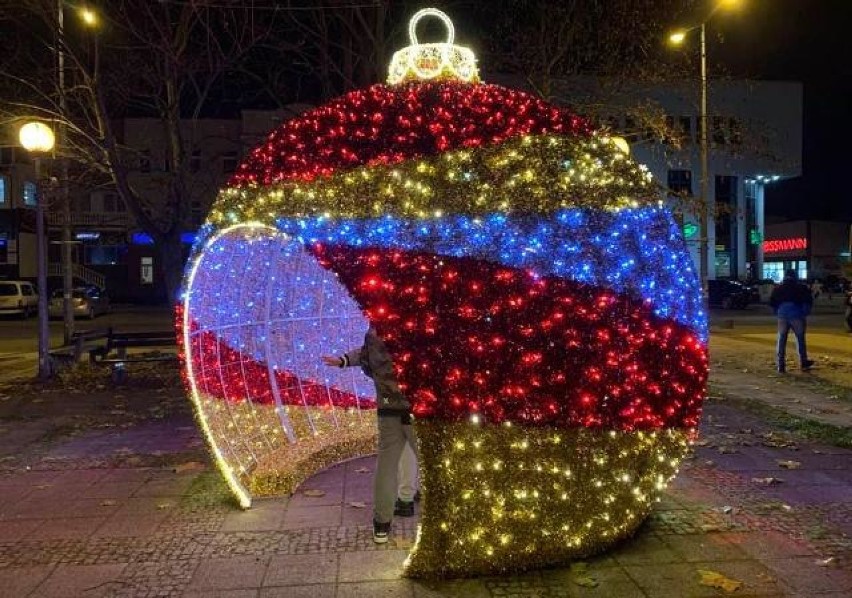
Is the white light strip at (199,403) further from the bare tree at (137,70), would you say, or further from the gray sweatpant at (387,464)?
the bare tree at (137,70)

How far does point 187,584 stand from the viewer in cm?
446

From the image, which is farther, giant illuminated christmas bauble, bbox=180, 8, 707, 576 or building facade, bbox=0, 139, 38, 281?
building facade, bbox=0, 139, 38, 281

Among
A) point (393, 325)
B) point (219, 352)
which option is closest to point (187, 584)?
point (393, 325)

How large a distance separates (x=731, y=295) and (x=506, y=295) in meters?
32.7

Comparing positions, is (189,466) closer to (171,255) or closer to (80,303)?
(171,255)

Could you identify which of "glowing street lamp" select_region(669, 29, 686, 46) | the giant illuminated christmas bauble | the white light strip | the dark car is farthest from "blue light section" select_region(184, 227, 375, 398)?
the dark car

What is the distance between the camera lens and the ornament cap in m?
5.38

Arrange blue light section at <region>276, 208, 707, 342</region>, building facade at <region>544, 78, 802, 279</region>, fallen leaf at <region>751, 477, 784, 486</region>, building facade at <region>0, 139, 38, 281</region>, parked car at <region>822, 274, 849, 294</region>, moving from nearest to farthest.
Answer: blue light section at <region>276, 208, 707, 342</region> → fallen leaf at <region>751, 477, 784, 486</region> → building facade at <region>544, 78, 802, 279</region> → building facade at <region>0, 139, 38, 281</region> → parked car at <region>822, 274, 849, 294</region>

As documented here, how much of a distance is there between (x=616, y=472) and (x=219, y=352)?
3599mm

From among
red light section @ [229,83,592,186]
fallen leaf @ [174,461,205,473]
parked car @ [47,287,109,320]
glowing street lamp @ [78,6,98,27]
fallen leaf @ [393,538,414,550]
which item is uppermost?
glowing street lamp @ [78,6,98,27]

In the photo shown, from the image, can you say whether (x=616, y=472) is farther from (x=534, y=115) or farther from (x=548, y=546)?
(x=534, y=115)

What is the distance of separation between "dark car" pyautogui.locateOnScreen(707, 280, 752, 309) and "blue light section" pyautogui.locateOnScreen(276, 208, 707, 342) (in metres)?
31.2

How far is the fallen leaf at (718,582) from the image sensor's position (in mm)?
4277

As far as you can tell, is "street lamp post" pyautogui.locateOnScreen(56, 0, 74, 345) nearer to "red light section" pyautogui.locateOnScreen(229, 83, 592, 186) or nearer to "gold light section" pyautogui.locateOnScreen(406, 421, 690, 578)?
"red light section" pyautogui.locateOnScreen(229, 83, 592, 186)
